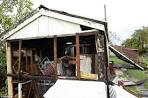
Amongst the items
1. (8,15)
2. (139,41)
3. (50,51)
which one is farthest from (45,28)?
(139,41)

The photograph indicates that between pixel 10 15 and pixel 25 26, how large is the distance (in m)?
9.26

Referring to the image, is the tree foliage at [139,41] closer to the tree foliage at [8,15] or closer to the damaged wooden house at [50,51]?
the tree foliage at [8,15]

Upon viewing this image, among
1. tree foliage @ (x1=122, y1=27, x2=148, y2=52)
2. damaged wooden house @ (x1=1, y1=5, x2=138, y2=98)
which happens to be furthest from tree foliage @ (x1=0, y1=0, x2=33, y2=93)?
tree foliage @ (x1=122, y1=27, x2=148, y2=52)

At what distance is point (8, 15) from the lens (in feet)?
81.5

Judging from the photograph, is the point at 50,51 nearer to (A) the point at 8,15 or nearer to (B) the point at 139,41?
(A) the point at 8,15

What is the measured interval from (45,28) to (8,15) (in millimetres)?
9899

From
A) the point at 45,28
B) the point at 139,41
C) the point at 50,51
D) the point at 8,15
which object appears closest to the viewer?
the point at 45,28

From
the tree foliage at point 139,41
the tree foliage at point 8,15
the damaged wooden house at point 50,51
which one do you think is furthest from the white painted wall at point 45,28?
the tree foliage at point 139,41

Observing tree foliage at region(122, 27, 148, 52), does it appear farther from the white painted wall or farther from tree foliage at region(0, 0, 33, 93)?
the white painted wall

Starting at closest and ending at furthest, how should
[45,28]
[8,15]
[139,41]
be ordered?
[45,28], [8,15], [139,41]

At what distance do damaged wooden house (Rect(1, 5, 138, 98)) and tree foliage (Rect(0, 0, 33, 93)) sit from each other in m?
5.74

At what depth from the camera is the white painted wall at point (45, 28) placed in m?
15.2

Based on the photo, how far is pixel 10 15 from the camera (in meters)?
25.1

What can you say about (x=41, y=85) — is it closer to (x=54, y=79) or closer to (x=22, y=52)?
(x=54, y=79)
